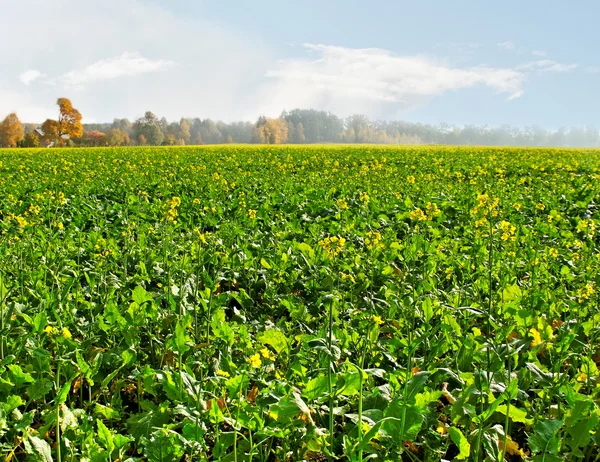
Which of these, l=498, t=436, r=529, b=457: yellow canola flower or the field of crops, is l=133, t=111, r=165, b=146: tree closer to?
the field of crops

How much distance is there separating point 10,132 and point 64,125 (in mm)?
15045

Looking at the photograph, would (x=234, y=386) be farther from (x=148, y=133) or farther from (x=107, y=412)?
(x=148, y=133)

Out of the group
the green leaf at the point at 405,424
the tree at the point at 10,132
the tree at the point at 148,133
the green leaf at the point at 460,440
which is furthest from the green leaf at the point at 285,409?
the tree at the point at 148,133

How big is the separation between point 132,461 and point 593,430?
2033mm

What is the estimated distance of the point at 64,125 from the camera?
69312 millimetres

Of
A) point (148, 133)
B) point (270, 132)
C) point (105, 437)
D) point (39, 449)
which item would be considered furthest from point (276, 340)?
point (270, 132)

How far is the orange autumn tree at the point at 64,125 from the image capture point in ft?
226

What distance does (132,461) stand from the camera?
219 centimetres

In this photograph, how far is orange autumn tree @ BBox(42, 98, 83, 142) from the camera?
6894cm

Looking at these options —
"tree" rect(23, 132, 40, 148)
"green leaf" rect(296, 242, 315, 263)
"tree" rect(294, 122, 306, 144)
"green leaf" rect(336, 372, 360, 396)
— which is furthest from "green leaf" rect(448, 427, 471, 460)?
"tree" rect(294, 122, 306, 144)

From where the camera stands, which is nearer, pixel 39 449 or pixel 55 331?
pixel 39 449

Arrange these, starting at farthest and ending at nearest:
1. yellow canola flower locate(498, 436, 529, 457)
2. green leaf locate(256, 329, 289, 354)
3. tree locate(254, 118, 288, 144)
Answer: tree locate(254, 118, 288, 144) → green leaf locate(256, 329, 289, 354) → yellow canola flower locate(498, 436, 529, 457)

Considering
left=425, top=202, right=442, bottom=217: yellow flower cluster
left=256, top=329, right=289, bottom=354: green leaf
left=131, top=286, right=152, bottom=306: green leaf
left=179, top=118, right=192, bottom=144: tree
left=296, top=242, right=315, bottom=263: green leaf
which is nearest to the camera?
left=256, top=329, right=289, bottom=354: green leaf

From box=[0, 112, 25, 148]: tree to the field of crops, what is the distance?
8273 centimetres
